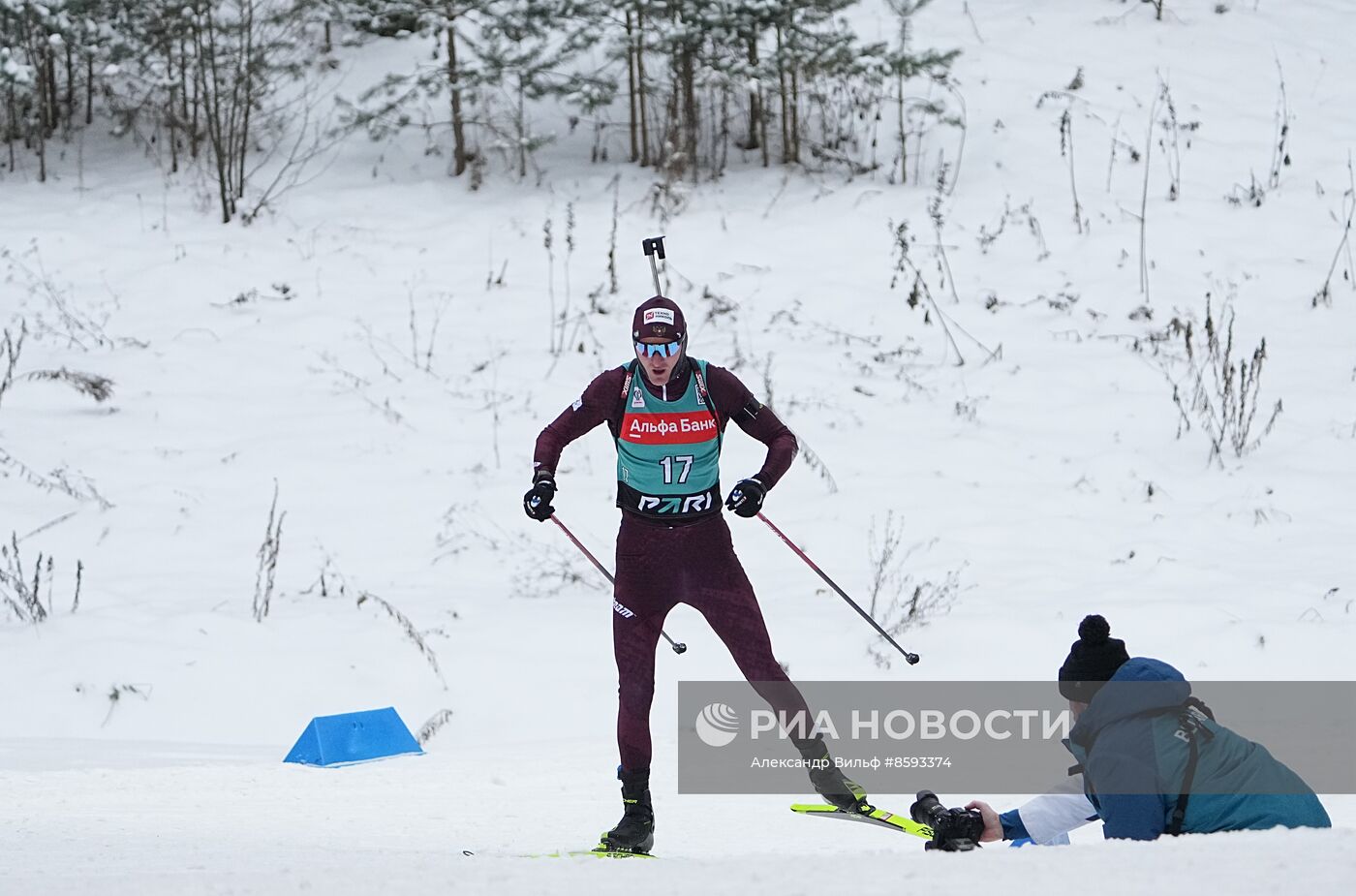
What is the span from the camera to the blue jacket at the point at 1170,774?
9.84 feet

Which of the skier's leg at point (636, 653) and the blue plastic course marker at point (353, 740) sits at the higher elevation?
the skier's leg at point (636, 653)

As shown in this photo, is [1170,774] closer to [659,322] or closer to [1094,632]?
[1094,632]

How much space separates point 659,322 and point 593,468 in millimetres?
5102

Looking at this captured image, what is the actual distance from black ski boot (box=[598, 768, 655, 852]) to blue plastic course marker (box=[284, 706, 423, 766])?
6.26 ft

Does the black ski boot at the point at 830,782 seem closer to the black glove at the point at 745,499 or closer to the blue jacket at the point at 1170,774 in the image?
the black glove at the point at 745,499

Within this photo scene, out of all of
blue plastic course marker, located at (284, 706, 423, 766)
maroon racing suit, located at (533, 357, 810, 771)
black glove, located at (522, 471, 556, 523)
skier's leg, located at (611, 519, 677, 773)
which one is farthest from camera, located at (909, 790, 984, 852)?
blue plastic course marker, located at (284, 706, 423, 766)

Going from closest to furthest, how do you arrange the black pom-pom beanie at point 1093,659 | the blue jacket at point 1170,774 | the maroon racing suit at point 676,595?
the blue jacket at point 1170,774, the black pom-pom beanie at point 1093,659, the maroon racing suit at point 676,595

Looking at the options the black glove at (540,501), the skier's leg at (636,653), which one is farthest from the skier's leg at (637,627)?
the black glove at (540,501)

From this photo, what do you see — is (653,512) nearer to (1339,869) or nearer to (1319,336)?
(1339,869)

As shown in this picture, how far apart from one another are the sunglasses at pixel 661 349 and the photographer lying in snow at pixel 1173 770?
6.51 feet

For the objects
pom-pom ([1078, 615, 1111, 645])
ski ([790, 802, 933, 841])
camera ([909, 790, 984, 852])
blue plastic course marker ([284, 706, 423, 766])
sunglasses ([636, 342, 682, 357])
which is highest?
sunglasses ([636, 342, 682, 357])

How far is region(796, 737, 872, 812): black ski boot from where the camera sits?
4.63 meters

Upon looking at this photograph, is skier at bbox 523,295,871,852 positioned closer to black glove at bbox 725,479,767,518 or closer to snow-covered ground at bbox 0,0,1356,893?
black glove at bbox 725,479,767,518

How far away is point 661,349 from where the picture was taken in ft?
15.1
